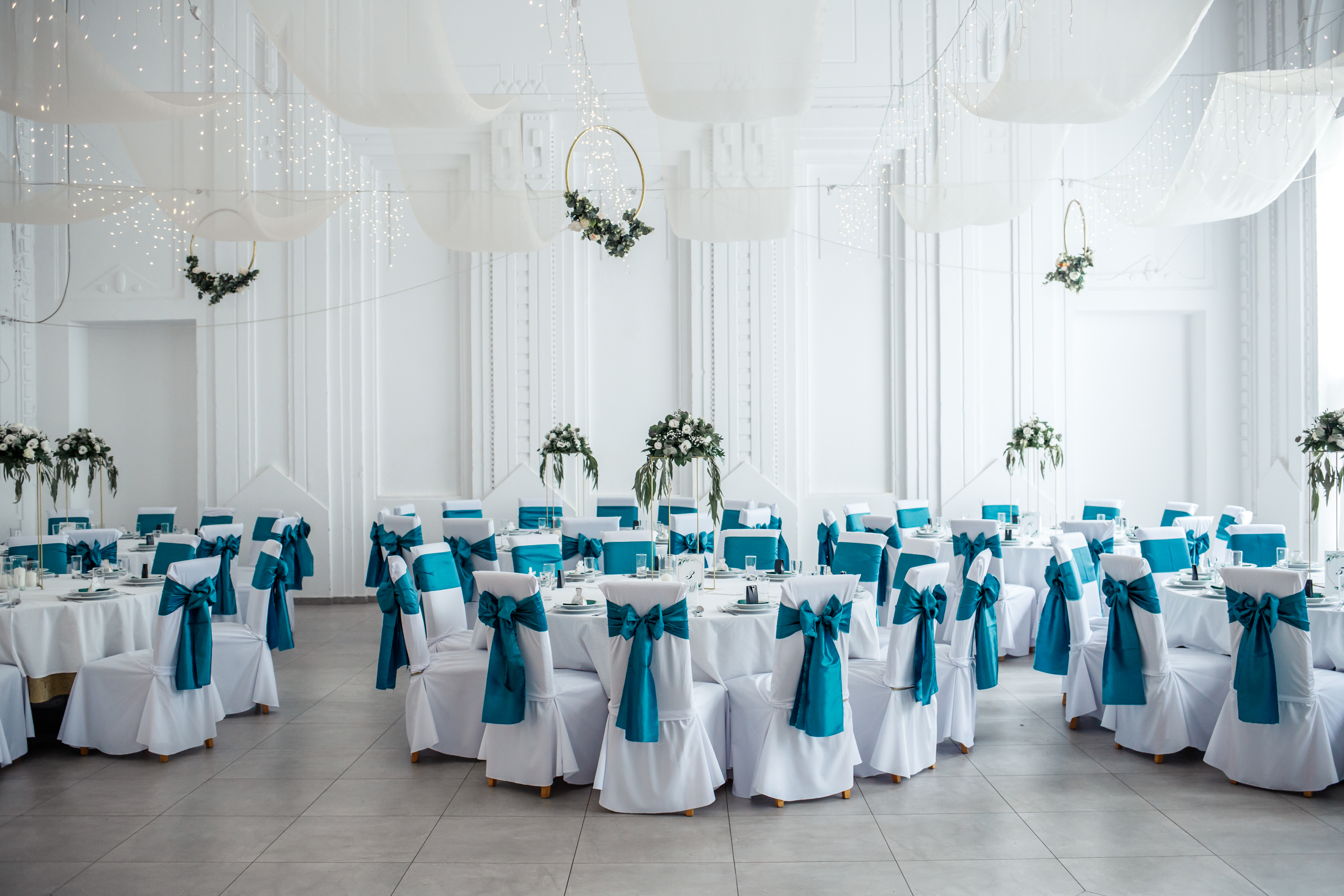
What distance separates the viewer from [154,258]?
379 inches

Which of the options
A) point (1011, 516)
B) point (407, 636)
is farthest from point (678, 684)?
point (1011, 516)

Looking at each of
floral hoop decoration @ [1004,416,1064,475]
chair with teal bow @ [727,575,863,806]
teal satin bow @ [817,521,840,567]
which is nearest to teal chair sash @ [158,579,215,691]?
chair with teal bow @ [727,575,863,806]

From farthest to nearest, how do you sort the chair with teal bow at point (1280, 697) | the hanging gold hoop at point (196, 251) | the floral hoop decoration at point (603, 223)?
the hanging gold hoop at point (196, 251) < the floral hoop decoration at point (603, 223) < the chair with teal bow at point (1280, 697)

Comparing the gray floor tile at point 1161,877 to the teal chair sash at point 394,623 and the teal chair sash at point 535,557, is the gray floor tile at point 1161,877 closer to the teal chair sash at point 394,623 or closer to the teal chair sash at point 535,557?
the teal chair sash at point 394,623

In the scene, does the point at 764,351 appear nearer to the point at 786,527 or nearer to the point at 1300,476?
the point at 786,527

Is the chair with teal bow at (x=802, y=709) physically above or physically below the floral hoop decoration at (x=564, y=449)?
below

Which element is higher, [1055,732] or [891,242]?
[891,242]

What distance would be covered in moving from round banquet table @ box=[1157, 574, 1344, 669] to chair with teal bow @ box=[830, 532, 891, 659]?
152 centimetres

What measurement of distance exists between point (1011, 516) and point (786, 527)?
7.19 ft

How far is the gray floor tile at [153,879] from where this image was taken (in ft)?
11.2

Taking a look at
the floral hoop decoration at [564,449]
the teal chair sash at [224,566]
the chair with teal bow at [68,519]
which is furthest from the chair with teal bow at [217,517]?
the floral hoop decoration at [564,449]

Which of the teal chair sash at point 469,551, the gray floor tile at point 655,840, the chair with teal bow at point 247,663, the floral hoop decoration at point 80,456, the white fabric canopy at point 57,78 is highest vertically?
the white fabric canopy at point 57,78

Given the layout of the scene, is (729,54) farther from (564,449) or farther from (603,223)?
(564,449)

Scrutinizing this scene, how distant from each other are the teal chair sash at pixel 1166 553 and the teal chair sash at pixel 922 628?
2.63 m
